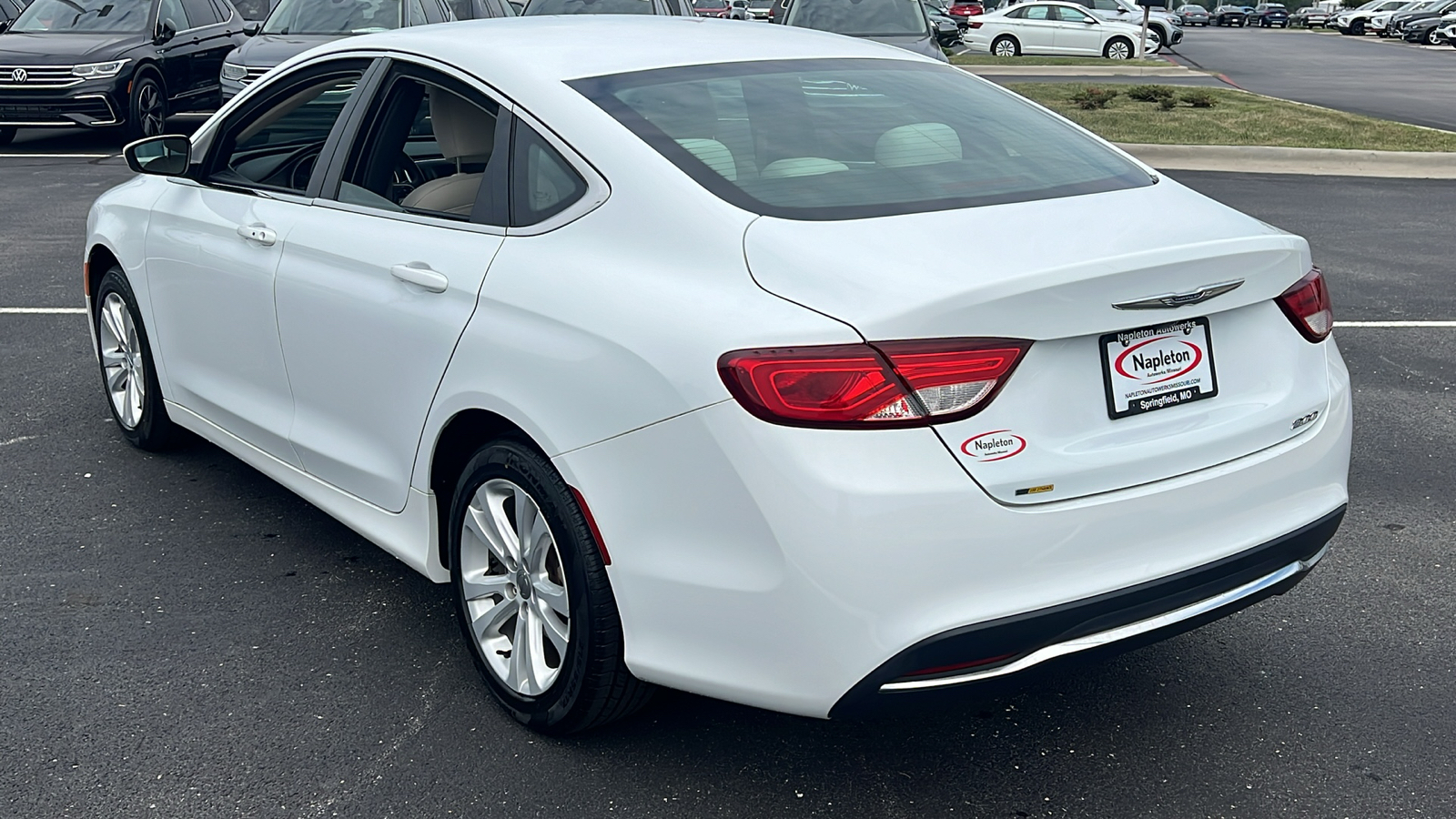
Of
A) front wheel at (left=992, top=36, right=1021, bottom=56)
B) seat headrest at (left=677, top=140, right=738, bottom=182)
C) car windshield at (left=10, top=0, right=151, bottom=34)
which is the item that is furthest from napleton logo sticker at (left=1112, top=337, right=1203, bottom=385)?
front wheel at (left=992, top=36, right=1021, bottom=56)

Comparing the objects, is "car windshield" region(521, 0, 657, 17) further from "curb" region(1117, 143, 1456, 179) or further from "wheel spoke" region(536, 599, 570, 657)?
"wheel spoke" region(536, 599, 570, 657)

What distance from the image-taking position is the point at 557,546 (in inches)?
120

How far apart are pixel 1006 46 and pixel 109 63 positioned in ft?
77.8

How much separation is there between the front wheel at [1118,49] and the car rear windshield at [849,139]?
103 ft

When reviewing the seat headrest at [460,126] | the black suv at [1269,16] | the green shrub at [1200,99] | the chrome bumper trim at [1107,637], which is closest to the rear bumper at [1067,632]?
the chrome bumper trim at [1107,637]

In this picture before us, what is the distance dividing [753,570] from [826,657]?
0.70ft

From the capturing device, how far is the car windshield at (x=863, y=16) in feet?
45.4

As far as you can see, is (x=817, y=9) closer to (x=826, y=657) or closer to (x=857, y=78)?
(x=857, y=78)

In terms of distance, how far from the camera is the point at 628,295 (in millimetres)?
2871

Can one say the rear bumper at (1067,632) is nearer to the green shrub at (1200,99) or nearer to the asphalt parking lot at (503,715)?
the asphalt parking lot at (503,715)

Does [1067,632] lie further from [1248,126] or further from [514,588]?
[1248,126]

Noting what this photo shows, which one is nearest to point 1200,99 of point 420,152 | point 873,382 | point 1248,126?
point 1248,126

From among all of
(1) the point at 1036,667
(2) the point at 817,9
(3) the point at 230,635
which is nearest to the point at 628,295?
(1) the point at 1036,667

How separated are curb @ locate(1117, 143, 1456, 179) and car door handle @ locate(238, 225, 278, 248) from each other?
11.1 meters
